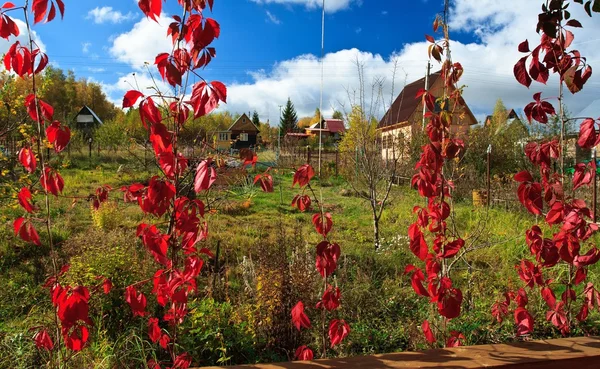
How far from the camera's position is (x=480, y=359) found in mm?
1286

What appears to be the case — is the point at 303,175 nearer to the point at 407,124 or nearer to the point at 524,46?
the point at 524,46

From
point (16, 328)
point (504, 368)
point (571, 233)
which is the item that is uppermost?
point (571, 233)

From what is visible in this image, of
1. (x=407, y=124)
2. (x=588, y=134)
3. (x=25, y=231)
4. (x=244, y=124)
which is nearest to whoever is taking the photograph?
(x=25, y=231)

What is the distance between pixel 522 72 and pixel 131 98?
53.2 inches

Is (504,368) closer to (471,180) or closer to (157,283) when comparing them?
(157,283)

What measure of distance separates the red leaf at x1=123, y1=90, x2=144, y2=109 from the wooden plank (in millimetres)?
797

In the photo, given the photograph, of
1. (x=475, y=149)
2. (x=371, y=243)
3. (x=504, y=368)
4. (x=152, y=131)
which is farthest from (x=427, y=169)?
(x=475, y=149)

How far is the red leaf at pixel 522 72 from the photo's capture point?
1576 mm

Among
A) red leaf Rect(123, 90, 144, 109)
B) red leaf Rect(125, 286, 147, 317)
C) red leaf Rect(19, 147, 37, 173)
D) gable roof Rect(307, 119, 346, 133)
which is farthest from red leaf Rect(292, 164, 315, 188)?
gable roof Rect(307, 119, 346, 133)

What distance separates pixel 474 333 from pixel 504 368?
1.25 metres

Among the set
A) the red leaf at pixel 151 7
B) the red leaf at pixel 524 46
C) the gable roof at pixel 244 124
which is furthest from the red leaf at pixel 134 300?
the gable roof at pixel 244 124

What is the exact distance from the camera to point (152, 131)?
1167 mm

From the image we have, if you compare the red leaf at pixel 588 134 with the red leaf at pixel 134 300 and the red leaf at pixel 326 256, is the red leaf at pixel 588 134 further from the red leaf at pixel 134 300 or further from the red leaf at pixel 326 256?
the red leaf at pixel 134 300

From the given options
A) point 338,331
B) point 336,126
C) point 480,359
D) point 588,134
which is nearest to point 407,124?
point 588,134
